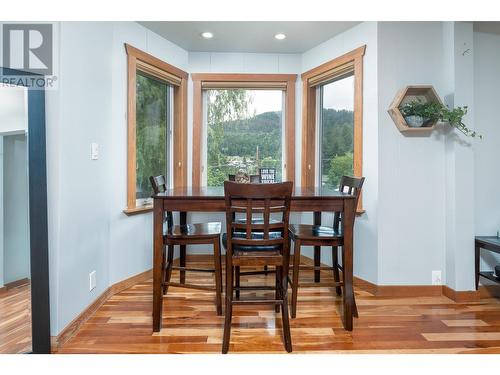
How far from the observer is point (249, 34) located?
128 inches

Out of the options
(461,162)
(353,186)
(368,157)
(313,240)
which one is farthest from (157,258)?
(461,162)

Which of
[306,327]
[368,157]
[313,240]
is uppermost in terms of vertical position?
[368,157]

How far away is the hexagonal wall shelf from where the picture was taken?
264 centimetres

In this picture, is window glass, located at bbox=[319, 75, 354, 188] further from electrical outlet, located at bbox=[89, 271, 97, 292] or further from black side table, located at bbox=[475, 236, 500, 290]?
electrical outlet, located at bbox=[89, 271, 97, 292]

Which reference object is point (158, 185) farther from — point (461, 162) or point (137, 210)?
point (461, 162)

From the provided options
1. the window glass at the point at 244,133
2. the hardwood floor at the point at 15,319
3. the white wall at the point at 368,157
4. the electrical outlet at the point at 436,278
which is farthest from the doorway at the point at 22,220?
the electrical outlet at the point at 436,278

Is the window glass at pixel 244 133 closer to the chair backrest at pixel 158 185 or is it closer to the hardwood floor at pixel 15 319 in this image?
the chair backrest at pixel 158 185

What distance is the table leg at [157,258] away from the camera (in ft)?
6.94

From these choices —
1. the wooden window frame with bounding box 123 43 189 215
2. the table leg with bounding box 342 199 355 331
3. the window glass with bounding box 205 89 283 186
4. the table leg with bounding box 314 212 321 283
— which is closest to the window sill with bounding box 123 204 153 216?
the wooden window frame with bounding box 123 43 189 215

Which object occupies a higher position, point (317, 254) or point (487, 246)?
point (487, 246)

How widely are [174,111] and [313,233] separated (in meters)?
2.18

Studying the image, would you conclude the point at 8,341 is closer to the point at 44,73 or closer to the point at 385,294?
the point at 44,73
